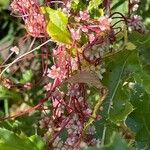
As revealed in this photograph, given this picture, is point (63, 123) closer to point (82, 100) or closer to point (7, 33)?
point (82, 100)

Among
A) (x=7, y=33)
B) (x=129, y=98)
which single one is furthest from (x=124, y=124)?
(x=7, y=33)

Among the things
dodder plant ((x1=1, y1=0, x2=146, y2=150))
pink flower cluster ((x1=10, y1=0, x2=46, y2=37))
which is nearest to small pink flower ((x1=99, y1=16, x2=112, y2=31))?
dodder plant ((x1=1, y1=0, x2=146, y2=150))

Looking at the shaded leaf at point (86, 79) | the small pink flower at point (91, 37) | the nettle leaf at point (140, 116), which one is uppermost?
the small pink flower at point (91, 37)

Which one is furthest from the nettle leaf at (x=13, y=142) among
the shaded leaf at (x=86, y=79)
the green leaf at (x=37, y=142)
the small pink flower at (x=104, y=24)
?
the small pink flower at (x=104, y=24)

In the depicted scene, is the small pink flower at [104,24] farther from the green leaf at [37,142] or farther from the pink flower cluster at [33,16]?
the green leaf at [37,142]

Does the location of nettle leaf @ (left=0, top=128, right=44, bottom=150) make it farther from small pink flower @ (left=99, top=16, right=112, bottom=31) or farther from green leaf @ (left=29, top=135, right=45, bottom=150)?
small pink flower @ (left=99, top=16, right=112, bottom=31)

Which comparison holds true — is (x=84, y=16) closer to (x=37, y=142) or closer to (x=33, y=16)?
(x=33, y=16)

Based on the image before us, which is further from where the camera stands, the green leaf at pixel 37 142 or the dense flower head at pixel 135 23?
the dense flower head at pixel 135 23

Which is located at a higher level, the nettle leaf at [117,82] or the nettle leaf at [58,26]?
the nettle leaf at [58,26]
